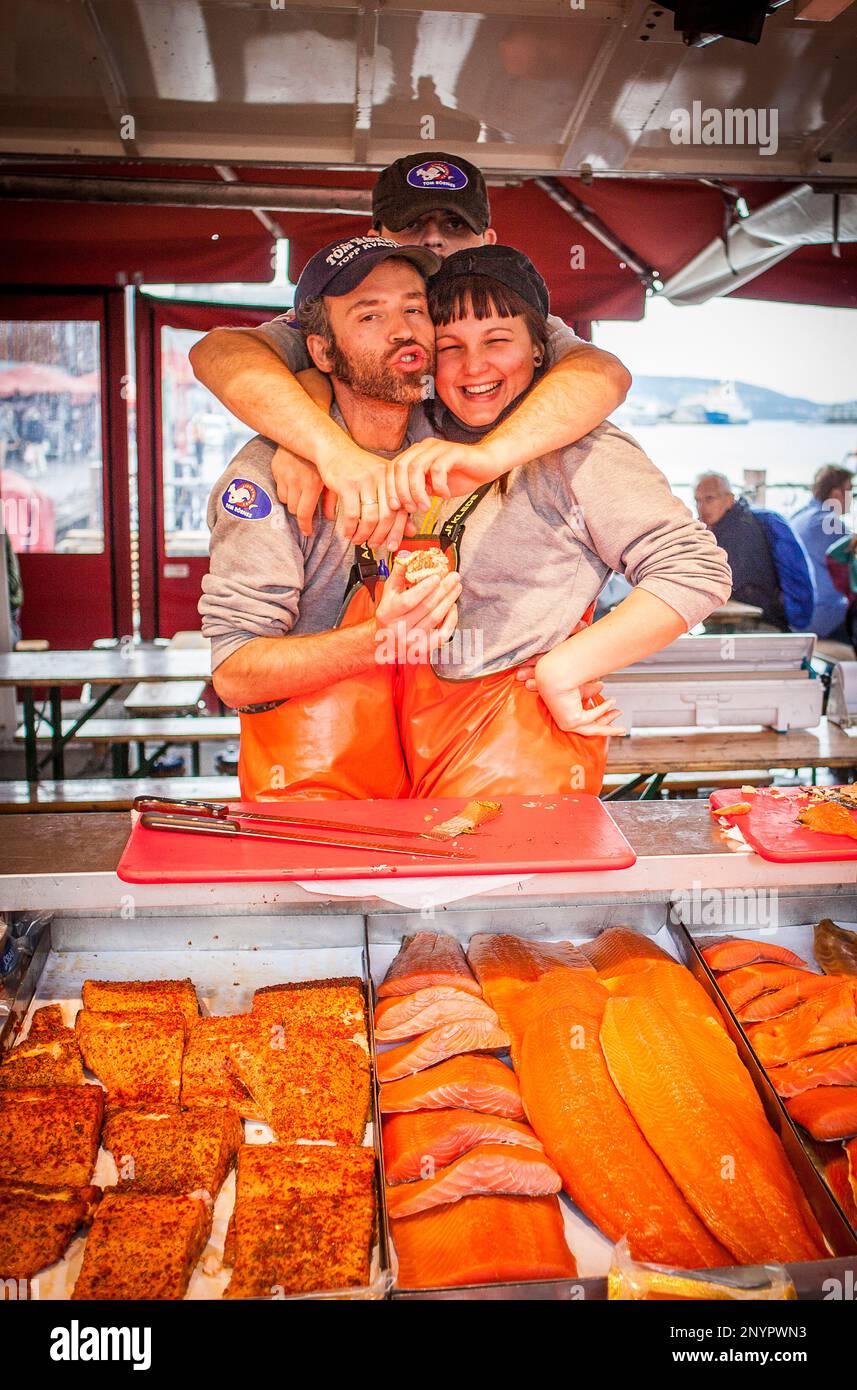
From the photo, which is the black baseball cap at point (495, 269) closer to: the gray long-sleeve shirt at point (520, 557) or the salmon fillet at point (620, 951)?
the gray long-sleeve shirt at point (520, 557)

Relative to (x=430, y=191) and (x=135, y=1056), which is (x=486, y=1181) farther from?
(x=430, y=191)

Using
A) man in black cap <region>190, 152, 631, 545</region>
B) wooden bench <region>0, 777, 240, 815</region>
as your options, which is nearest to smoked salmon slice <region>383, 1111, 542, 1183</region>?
man in black cap <region>190, 152, 631, 545</region>

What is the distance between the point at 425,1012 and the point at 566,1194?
16.3 inches

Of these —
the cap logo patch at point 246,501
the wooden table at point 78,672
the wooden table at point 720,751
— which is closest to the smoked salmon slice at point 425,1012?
the cap logo patch at point 246,501

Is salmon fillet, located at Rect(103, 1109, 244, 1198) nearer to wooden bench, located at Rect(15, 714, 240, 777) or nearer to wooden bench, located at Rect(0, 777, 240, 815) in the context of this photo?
wooden bench, located at Rect(0, 777, 240, 815)

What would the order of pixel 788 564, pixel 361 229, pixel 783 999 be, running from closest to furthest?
pixel 783 999 < pixel 361 229 < pixel 788 564

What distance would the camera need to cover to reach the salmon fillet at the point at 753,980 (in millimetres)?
2080

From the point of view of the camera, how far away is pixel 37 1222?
1.59 meters

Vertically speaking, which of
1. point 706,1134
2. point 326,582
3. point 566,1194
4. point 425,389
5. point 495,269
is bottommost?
point 566,1194

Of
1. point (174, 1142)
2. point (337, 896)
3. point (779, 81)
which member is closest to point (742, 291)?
point (779, 81)

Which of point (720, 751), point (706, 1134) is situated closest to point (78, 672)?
point (720, 751)

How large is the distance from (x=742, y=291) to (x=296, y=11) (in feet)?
10.9

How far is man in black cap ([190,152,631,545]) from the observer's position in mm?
2293

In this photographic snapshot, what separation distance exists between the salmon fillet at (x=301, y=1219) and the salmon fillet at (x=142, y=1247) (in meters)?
0.07
